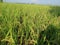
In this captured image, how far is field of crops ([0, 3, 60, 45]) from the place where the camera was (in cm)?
304

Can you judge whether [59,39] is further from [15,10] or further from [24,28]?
[15,10]

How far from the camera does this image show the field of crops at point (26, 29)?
304cm

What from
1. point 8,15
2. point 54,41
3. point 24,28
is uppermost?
point 8,15

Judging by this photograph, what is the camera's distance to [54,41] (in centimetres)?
309

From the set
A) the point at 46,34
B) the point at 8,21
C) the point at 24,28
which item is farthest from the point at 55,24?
the point at 8,21

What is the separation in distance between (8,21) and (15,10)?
30 centimetres

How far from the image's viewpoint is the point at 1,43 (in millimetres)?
3053

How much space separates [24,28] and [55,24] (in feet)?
1.78

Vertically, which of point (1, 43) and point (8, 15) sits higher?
point (8, 15)

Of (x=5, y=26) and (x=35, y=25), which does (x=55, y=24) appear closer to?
(x=35, y=25)

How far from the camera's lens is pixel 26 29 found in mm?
3084

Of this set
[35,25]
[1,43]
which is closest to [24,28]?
[35,25]

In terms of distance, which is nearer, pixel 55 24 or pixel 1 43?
pixel 1 43

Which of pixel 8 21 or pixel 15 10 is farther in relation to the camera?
pixel 15 10
